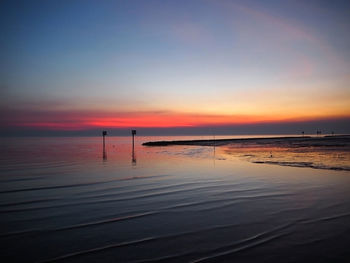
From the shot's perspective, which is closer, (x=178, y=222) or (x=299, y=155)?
(x=178, y=222)

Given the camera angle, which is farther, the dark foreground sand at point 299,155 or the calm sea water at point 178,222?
the dark foreground sand at point 299,155

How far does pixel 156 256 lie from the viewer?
5.30 meters

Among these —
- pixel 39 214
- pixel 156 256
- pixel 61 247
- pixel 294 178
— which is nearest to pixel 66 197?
pixel 39 214

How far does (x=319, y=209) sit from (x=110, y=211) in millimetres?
6989

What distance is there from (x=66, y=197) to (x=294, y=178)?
11.9 metres

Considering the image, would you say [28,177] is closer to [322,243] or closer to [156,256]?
[156,256]

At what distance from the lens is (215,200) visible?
33.3 ft

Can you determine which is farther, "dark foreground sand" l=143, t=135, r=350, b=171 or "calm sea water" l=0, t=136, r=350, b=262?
"dark foreground sand" l=143, t=135, r=350, b=171

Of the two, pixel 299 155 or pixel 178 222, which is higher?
pixel 299 155

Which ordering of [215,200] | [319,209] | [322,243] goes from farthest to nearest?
[215,200] → [319,209] → [322,243]

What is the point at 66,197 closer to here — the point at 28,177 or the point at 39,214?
the point at 39,214

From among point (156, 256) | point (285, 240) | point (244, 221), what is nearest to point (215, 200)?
point (244, 221)

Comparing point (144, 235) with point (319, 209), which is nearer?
point (144, 235)

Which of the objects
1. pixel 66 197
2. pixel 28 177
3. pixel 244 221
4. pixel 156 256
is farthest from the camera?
pixel 28 177
